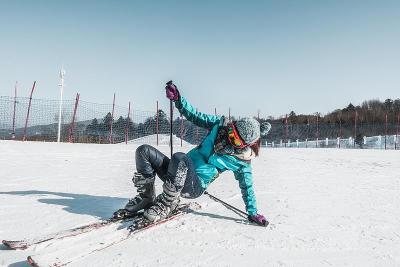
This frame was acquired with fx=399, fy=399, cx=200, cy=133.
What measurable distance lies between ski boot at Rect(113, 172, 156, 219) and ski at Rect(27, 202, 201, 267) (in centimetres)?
11

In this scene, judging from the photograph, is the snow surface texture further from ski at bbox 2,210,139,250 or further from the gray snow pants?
the gray snow pants

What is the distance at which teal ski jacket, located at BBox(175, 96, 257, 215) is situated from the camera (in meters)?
4.29

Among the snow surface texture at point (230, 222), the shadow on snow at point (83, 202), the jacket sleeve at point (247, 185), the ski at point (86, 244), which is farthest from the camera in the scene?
the shadow on snow at point (83, 202)

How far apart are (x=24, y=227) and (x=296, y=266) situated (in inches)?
107

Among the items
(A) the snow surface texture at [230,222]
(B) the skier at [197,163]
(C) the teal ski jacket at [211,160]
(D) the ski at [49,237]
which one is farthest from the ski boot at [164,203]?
(D) the ski at [49,237]

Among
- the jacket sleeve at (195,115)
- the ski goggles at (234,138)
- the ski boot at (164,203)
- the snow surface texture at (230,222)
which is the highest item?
the jacket sleeve at (195,115)

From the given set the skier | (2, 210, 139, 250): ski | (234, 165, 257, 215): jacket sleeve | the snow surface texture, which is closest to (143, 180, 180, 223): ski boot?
the skier

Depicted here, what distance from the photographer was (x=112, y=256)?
10.9 ft

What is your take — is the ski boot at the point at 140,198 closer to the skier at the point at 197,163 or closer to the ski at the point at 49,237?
the skier at the point at 197,163

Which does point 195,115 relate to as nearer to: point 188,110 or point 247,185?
point 188,110

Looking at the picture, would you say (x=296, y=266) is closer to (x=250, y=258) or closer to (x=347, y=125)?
(x=250, y=258)

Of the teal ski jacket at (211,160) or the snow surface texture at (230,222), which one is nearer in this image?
the snow surface texture at (230,222)

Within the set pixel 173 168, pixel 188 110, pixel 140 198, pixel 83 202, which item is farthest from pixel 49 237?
pixel 83 202

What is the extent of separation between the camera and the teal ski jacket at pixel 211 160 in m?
Result: 4.29
